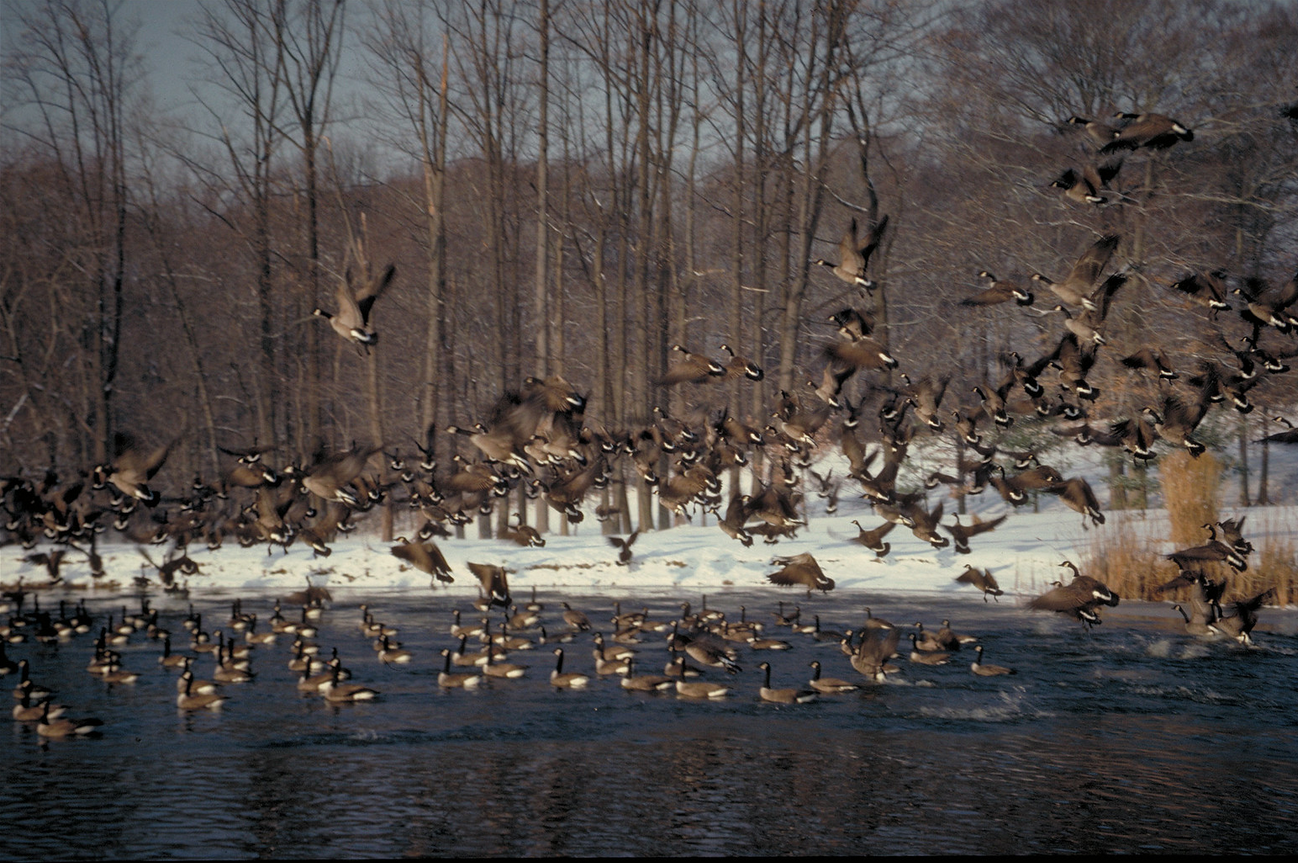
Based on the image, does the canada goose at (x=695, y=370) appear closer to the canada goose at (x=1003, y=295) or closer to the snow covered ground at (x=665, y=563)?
the canada goose at (x=1003, y=295)

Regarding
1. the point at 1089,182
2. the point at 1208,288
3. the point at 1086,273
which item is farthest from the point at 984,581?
the point at 1089,182

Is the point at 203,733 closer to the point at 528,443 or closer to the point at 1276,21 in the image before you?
the point at 528,443

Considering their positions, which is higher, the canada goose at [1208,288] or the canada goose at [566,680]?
the canada goose at [1208,288]

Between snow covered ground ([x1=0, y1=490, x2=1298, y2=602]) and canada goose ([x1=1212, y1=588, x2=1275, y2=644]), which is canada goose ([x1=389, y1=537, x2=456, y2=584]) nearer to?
snow covered ground ([x1=0, y1=490, x2=1298, y2=602])

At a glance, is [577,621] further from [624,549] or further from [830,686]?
[624,549]

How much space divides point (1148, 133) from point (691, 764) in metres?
8.22

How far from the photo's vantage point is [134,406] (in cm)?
4612

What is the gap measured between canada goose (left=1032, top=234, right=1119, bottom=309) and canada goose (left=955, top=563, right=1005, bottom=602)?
7.03 meters

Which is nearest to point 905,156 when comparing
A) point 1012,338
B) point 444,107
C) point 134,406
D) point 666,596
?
point 1012,338

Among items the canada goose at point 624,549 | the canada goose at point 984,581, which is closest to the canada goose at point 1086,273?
the canada goose at point 984,581

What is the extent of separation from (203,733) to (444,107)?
2088 cm

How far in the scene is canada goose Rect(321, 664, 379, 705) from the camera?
563 inches

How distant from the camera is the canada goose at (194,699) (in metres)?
13.9

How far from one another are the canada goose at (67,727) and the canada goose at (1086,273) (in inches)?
465
